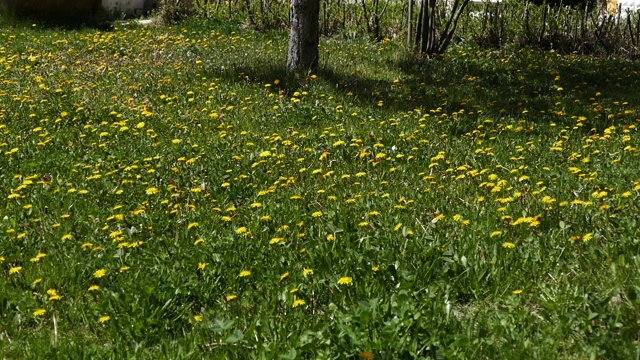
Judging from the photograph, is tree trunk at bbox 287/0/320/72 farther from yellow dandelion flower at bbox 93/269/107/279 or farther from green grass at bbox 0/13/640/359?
yellow dandelion flower at bbox 93/269/107/279

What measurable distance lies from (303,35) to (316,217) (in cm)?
537

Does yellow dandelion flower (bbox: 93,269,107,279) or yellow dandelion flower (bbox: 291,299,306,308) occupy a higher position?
yellow dandelion flower (bbox: 291,299,306,308)

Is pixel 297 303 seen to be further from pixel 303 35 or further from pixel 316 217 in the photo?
pixel 303 35

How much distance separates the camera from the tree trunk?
9898 mm

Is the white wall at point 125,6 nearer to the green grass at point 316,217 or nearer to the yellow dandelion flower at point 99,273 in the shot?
the green grass at point 316,217

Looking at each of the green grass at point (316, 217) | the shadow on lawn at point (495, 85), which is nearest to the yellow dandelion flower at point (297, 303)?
the green grass at point (316, 217)

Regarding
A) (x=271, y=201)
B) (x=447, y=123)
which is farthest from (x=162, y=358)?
(x=447, y=123)

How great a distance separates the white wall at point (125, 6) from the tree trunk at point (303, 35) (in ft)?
28.7

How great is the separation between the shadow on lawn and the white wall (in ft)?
26.2

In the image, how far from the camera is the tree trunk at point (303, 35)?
9.90 m

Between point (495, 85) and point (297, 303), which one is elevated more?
point (495, 85)

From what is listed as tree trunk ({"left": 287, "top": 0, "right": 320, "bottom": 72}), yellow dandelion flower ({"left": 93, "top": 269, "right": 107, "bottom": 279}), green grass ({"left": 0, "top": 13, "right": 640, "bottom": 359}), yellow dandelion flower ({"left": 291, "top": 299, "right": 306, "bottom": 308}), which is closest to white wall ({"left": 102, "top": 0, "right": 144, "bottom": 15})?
green grass ({"left": 0, "top": 13, "right": 640, "bottom": 359})

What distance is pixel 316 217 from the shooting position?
16.5 ft

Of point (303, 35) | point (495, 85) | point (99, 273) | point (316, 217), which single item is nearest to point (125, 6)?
point (303, 35)
